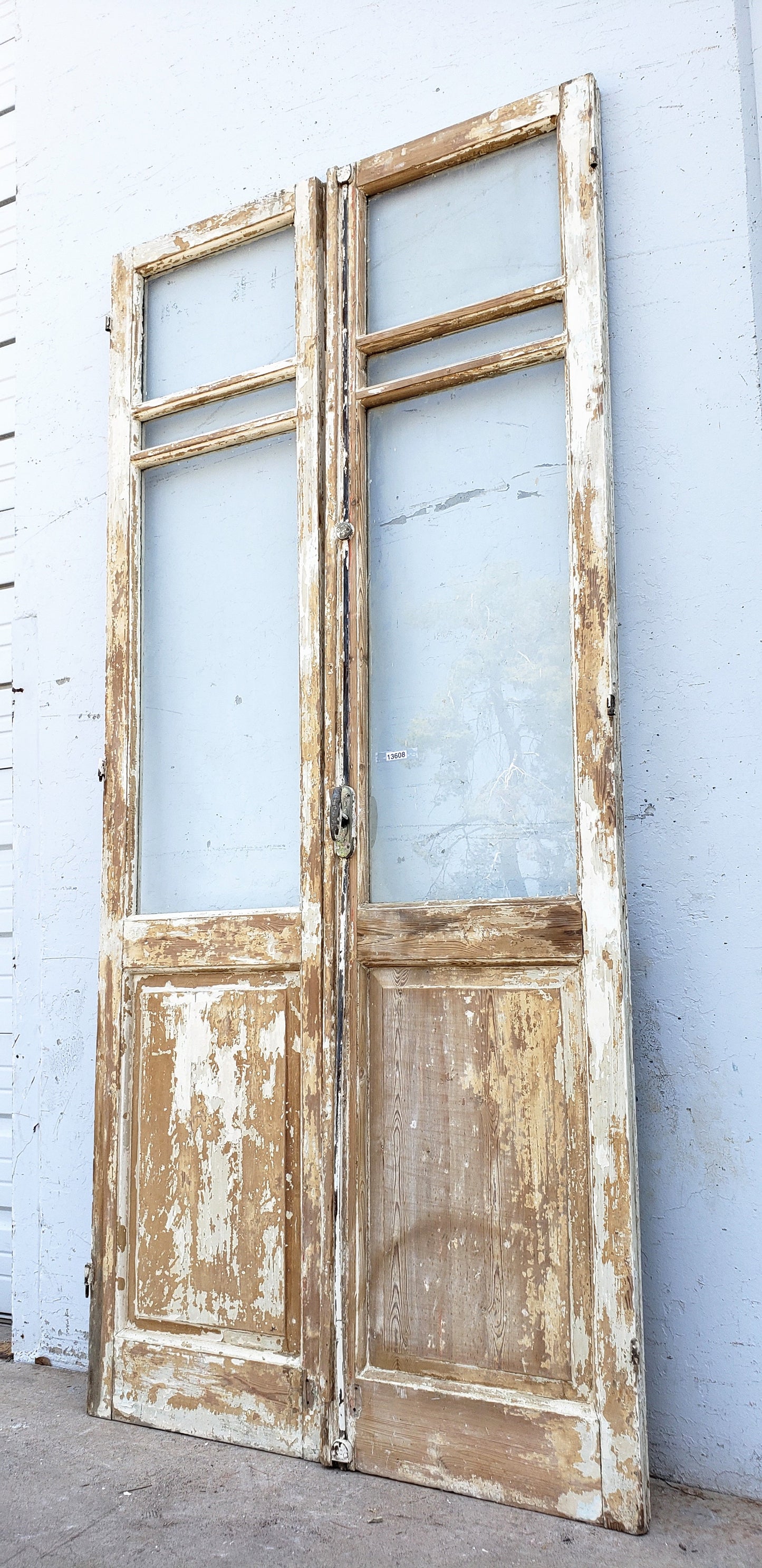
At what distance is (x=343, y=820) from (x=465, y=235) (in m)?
1.32

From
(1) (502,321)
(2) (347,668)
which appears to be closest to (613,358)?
(1) (502,321)

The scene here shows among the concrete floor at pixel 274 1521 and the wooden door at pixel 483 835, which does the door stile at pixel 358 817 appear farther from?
the concrete floor at pixel 274 1521

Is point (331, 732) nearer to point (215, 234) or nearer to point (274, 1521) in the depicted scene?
point (215, 234)

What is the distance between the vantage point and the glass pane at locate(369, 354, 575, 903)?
234cm

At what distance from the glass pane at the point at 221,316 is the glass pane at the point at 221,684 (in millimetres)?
224

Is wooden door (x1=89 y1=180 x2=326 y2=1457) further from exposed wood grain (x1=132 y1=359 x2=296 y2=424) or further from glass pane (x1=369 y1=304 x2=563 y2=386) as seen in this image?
glass pane (x1=369 y1=304 x2=563 y2=386)

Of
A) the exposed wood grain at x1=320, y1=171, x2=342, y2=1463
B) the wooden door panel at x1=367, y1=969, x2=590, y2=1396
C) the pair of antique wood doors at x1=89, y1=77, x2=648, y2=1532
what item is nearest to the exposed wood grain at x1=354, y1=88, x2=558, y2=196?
the pair of antique wood doors at x1=89, y1=77, x2=648, y2=1532

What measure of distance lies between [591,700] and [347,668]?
0.56 meters

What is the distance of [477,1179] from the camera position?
2215mm

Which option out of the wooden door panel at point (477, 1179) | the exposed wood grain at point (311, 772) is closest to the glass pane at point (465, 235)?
the exposed wood grain at point (311, 772)

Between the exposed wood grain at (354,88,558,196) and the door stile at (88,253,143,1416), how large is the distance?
727 millimetres

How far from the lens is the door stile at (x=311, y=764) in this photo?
7.56ft

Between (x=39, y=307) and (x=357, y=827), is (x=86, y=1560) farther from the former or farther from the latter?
(x=39, y=307)

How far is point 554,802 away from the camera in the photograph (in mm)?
2311
